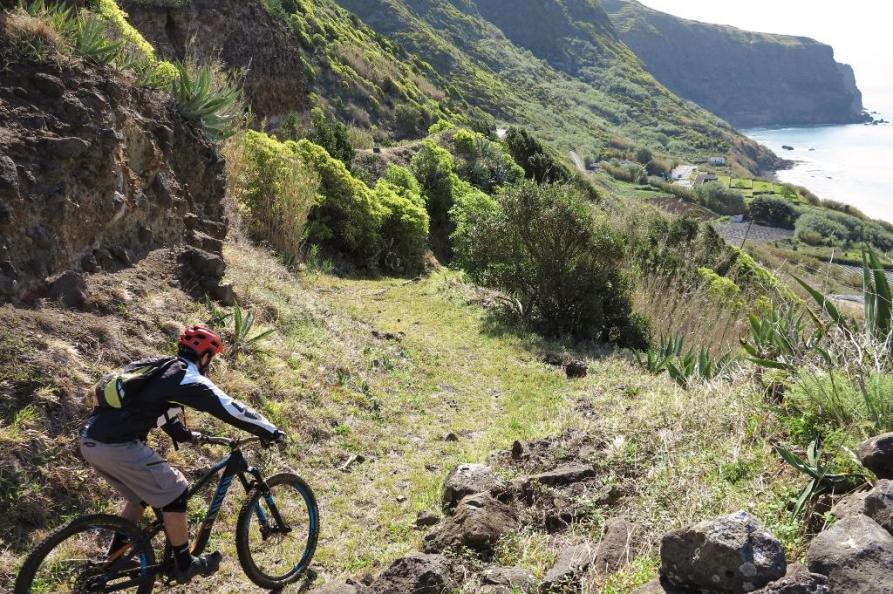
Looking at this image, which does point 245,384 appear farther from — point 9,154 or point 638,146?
point 638,146

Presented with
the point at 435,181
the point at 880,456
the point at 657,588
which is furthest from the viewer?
the point at 435,181

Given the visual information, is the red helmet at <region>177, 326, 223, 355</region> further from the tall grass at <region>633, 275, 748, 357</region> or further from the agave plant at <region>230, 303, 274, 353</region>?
the tall grass at <region>633, 275, 748, 357</region>

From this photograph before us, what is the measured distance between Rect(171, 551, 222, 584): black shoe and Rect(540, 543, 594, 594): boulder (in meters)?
2.04

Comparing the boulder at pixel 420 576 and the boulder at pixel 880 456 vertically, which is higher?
the boulder at pixel 880 456

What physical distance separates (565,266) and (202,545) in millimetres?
9859

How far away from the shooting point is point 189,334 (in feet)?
13.1

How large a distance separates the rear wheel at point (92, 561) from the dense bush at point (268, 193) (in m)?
9.00

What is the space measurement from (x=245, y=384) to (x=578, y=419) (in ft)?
11.9

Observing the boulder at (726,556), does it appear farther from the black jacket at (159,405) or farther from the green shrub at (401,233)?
the green shrub at (401,233)

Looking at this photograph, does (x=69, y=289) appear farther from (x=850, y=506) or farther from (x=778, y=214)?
(x=778, y=214)

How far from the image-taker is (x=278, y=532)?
4570mm

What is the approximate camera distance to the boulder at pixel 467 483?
17.9 ft

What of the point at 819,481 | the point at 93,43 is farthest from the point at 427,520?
the point at 93,43

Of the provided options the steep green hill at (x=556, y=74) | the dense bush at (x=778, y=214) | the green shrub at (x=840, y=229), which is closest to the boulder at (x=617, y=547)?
the green shrub at (x=840, y=229)
